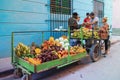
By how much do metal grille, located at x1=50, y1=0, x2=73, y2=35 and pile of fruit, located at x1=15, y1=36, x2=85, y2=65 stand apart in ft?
7.24

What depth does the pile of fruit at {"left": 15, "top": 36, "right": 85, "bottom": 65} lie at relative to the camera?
14.2ft

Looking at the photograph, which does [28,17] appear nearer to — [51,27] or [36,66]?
[51,27]

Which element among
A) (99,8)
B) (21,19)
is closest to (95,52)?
(21,19)

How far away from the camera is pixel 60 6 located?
7996mm

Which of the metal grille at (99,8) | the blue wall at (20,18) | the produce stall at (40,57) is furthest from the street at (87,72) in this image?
the metal grille at (99,8)

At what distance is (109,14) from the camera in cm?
1466

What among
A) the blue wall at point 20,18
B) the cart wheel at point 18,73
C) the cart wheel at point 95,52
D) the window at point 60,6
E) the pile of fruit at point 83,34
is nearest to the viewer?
the cart wheel at point 18,73

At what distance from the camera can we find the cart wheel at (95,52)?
628 cm

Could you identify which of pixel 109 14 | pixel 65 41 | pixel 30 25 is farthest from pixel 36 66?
pixel 109 14

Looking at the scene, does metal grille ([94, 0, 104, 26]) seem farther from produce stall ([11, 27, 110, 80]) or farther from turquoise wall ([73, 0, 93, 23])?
produce stall ([11, 27, 110, 80])

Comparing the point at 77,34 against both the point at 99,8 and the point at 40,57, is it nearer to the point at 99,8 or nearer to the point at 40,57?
the point at 40,57

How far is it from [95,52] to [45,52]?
2.54 metres

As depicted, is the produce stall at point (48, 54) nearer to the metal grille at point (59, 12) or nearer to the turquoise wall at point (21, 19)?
the turquoise wall at point (21, 19)

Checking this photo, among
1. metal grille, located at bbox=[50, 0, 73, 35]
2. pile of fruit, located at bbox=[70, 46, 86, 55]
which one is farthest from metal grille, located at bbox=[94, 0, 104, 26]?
pile of fruit, located at bbox=[70, 46, 86, 55]
